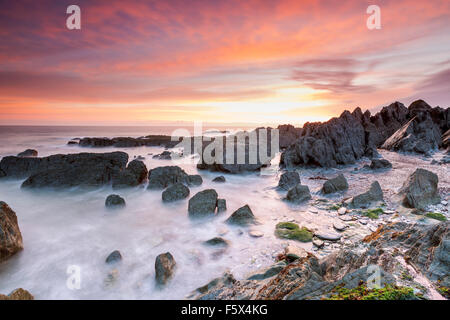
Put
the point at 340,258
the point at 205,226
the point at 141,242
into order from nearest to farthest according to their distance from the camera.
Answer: the point at 340,258
the point at 141,242
the point at 205,226

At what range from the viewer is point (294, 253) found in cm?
638

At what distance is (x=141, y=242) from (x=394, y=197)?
11.7 m

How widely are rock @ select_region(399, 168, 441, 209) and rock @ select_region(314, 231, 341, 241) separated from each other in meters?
4.42

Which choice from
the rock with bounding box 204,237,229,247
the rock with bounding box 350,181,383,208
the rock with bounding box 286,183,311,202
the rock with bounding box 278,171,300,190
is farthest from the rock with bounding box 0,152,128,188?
the rock with bounding box 350,181,383,208

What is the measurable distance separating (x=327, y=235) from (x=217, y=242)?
3.99 meters

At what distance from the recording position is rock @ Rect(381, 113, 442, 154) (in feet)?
82.8

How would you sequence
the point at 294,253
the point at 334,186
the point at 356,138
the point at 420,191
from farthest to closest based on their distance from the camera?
1. the point at 356,138
2. the point at 334,186
3. the point at 420,191
4. the point at 294,253

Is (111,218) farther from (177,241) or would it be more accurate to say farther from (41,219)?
(177,241)

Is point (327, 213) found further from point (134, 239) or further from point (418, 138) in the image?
point (418, 138)

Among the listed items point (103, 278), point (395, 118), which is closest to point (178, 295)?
point (103, 278)

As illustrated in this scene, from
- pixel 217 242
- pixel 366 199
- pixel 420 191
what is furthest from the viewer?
pixel 366 199

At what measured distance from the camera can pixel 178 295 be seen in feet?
18.0

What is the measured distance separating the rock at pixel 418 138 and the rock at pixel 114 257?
3153 cm

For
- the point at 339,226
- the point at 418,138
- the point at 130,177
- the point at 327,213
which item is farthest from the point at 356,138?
the point at 130,177
